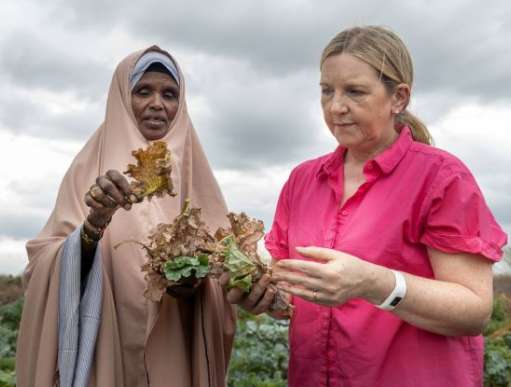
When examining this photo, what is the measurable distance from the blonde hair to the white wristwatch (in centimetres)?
71

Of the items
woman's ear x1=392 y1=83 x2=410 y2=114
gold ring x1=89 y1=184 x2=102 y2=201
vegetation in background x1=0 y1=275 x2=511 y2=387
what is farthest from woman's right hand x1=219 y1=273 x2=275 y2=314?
vegetation in background x1=0 y1=275 x2=511 y2=387

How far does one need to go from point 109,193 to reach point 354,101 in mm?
955

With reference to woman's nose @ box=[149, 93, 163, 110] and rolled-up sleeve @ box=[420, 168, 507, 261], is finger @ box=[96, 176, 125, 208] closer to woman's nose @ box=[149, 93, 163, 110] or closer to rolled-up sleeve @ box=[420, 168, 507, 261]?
woman's nose @ box=[149, 93, 163, 110]

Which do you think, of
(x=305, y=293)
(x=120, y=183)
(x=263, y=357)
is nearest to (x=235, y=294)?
(x=305, y=293)

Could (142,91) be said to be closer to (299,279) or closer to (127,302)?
(127,302)

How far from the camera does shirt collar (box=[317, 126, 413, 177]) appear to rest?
2.73 meters

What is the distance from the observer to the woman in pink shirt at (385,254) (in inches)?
98.3

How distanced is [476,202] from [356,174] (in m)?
0.50

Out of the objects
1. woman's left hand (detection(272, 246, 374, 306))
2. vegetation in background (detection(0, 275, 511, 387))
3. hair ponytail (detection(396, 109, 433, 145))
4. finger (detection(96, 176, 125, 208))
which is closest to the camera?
woman's left hand (detection(272, 246, 374, 306))

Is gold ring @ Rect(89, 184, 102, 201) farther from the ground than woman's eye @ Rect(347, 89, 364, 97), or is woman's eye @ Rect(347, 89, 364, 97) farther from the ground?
woman's eye @ Rect(347, 89, 364, 97)

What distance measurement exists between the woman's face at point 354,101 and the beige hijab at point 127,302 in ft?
2.72

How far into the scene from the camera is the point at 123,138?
324 cm

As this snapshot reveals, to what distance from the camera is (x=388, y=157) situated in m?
2.74

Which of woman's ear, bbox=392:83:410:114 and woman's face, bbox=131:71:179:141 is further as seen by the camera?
woman's face, bbox=131:71:179:141
